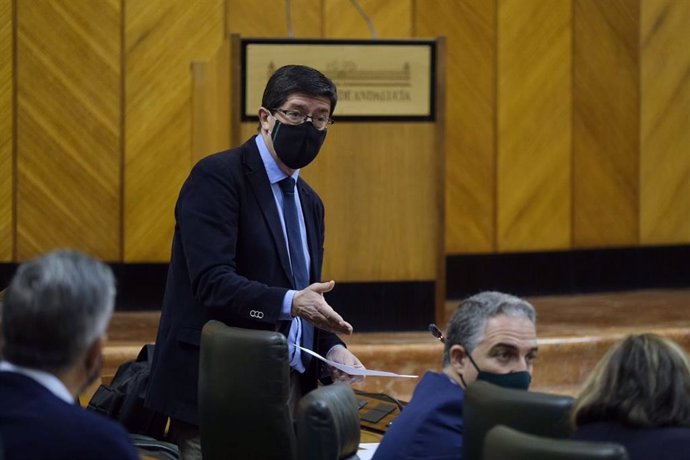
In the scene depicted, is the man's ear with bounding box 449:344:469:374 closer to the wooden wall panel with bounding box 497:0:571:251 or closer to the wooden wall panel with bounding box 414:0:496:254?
the wooden wall panel with bounding box 414:0:496:254

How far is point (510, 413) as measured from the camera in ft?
8.11

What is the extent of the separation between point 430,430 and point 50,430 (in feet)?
3.30

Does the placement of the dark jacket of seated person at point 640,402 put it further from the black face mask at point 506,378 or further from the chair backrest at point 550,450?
the black face mask at point 506,378

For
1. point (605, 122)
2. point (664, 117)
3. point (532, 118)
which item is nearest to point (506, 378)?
point (532, 118)

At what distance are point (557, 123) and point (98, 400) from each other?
15.2 ft

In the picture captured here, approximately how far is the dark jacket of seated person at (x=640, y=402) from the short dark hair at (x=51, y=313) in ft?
3.04

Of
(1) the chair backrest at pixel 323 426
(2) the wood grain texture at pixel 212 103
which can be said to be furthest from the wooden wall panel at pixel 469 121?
(1) the chair backrest at pixel 323 426

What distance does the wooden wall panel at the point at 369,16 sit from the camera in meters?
7.73

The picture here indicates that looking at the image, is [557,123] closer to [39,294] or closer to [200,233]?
[200,233]

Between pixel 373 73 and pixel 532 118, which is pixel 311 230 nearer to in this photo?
pixel 373 73

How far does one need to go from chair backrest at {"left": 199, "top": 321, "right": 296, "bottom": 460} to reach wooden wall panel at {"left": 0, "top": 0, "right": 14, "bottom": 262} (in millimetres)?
4380

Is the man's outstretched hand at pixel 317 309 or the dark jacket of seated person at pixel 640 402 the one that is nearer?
the dark jacket of seated person at pixel 640 402

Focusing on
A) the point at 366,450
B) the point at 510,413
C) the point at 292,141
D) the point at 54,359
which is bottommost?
the point at 366,450

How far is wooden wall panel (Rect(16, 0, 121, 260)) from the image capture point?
740 cm
